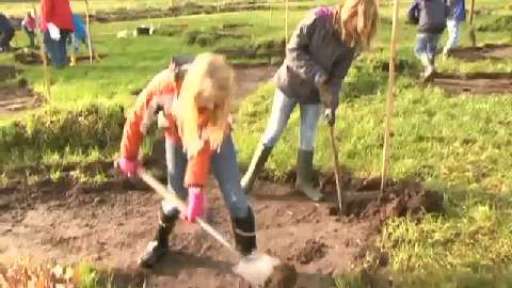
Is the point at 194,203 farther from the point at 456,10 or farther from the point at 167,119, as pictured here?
the point at 456,10

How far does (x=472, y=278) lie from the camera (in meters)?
5.14

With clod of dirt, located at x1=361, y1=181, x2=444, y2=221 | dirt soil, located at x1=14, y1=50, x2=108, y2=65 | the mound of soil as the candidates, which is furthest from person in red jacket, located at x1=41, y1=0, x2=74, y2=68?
clod of dirt, located at x1=361, y1=181, x2=444, y2=221

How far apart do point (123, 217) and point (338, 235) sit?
64.3 inches

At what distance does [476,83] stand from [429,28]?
3.34ft

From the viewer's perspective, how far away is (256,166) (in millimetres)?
6914

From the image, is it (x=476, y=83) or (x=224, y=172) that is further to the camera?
(x=476, y=83)

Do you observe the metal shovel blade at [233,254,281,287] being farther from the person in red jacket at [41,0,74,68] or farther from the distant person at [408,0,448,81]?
the person in red jacket at [41,0,74,68]

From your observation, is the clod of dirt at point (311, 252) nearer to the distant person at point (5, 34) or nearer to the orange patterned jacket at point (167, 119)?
the orange patterned jacket at point (167, 119)

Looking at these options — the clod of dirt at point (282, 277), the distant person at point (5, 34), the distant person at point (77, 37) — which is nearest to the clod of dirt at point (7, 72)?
the distant person at point (77, 37)

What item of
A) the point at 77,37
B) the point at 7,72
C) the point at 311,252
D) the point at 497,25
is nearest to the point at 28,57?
the point at 77,37

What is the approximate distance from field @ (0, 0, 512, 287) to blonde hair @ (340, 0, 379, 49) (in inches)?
46.5

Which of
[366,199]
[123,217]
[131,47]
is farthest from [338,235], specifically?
[131,47]

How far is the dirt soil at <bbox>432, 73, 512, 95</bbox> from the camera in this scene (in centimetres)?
1030

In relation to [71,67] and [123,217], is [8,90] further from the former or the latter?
[123,217]
